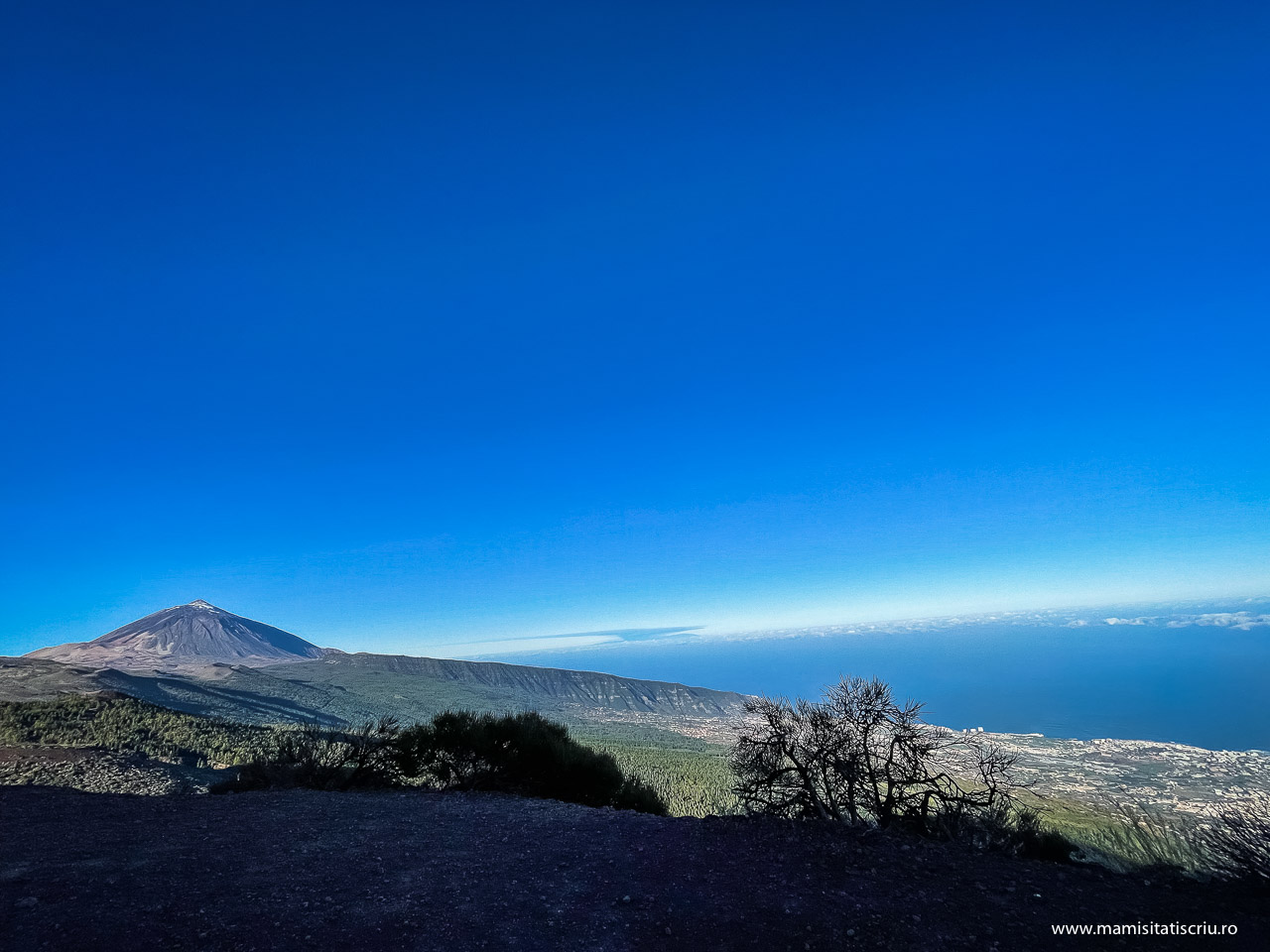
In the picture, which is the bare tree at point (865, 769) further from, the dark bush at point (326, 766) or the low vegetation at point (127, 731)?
the low vegetation at point (127, 731)

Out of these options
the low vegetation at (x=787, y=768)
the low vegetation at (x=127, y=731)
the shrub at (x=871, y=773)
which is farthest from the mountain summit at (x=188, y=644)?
the shrub at (x=871, y=773)

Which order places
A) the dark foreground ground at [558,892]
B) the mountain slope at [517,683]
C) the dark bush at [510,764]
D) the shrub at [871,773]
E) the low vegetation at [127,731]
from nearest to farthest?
the dark foreground ground at [558,892]
the shrub at [871,773]
the dark bush at [510,764]
the low vegetation at [127,731]
the mountain slope at [517,683]

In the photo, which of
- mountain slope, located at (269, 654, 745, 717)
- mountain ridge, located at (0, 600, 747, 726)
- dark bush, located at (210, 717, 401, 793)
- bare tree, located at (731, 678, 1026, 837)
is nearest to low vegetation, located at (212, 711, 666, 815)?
dark bush, located at (210, 717, 401, 793)

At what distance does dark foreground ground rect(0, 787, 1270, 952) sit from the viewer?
551 cm

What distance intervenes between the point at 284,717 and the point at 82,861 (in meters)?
72.4

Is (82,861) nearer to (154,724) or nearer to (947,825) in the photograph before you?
(947,825)

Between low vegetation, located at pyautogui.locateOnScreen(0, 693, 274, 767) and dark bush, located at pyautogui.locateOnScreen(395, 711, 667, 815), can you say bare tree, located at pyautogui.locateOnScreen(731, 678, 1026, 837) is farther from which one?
low vegetation, located at pyautogui.locateOnScreen(0, 693, 274, 767)

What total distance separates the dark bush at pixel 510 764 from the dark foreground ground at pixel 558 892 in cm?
652

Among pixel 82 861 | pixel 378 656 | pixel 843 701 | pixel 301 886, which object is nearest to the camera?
pixel 301 886

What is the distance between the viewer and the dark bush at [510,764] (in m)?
16.2

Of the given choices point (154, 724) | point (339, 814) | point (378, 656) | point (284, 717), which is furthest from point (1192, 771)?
point (378, 656)

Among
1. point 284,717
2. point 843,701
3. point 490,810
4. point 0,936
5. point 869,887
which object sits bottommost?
point 284,717

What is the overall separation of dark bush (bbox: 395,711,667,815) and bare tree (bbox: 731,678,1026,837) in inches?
317

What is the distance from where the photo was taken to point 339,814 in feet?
38.1
